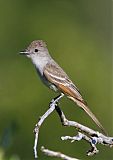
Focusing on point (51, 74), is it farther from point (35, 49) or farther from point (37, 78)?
point (37, 78)

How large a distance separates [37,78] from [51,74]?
184cm

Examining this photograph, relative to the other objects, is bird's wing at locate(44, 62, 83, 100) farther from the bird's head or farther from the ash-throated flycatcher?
the bird's head

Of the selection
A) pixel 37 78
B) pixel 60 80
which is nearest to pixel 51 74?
pixel 60 80

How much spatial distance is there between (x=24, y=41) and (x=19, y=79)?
1.32 m

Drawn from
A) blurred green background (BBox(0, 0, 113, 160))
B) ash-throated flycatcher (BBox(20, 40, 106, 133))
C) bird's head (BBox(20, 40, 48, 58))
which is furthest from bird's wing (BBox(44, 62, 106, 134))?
blurred green background (BBox(0, 0, 113, 160))

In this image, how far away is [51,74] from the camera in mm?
6066

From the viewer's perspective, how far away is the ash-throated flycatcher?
5.92m

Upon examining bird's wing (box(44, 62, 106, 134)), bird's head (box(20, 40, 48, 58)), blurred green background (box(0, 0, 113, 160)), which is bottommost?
blurred green background (box(0, 0, 113, 160))

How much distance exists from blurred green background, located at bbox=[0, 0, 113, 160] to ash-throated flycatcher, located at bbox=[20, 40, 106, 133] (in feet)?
1.50

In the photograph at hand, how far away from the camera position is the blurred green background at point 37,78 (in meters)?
7.38

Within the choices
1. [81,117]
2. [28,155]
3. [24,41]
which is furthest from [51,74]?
[24,41]

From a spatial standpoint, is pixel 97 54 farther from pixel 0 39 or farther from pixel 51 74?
pixel 51 74

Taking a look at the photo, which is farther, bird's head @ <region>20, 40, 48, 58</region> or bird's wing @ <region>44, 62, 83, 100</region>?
bird's head @ <region>20, 40, 48, 58</region>

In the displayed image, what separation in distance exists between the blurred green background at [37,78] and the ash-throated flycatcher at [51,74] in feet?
1.50
